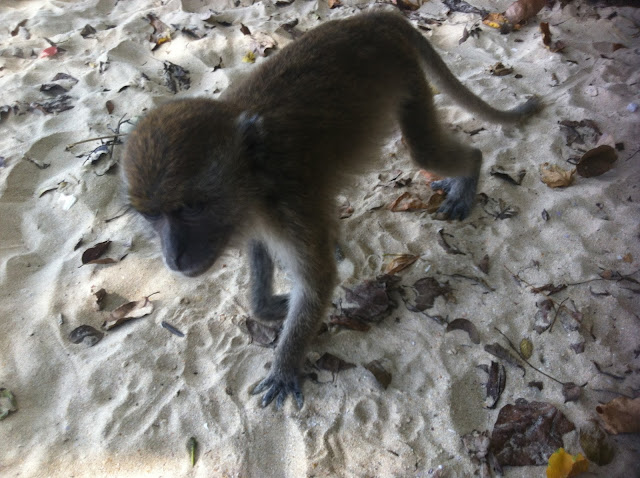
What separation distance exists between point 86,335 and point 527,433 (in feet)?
9.96

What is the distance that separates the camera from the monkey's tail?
3.92 m

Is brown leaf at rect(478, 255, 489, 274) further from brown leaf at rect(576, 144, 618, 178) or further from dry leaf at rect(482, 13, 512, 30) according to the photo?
dry leaf at rect(482, 13, 512, 30)

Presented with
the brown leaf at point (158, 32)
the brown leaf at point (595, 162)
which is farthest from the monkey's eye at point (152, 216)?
the brown leaf at point (158, 32)

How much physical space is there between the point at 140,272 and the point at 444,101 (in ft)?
12.0

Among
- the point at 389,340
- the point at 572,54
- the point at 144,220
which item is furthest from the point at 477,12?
the point at 144,220

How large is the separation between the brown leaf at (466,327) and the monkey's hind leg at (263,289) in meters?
1.20

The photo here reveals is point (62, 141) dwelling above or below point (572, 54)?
below

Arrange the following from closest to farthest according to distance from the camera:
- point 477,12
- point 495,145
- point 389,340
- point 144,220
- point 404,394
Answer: point 144,220
point 404,394
point 389,340
point 495,145
point 477,12

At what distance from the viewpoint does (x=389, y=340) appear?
11.2 ft

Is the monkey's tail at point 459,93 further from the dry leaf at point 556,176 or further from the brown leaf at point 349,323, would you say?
the brown leaf at point 349,323

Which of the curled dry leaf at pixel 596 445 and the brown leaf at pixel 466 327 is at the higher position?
the curled dry leaf at pixel 596 445

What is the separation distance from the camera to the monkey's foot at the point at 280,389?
3.12m

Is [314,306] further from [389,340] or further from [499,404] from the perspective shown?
[499,404]

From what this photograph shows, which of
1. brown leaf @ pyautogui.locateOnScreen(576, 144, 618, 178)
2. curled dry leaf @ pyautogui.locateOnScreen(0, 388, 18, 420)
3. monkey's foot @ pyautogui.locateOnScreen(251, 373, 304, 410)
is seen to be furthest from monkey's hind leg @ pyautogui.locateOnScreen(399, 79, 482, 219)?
curled dry leaf @ pyautogui.locateOnScreen(0, 388, 18, 420)
